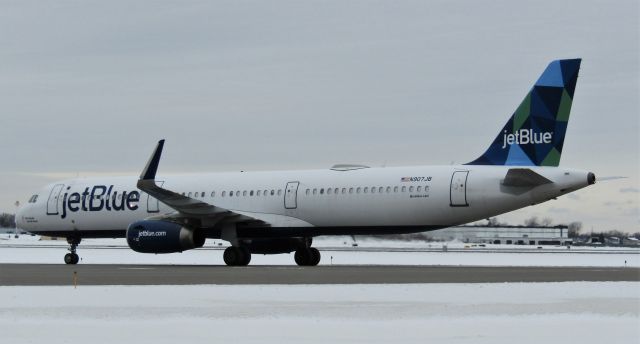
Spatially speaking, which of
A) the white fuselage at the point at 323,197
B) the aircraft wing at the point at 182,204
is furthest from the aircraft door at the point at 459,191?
the aircraft wing at the point at 182,204

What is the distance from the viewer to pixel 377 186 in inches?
1479

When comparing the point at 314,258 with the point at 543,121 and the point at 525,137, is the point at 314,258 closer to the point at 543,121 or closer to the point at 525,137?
the point at 525,137

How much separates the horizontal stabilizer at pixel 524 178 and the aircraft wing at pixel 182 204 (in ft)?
33.4

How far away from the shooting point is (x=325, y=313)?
53.4ft

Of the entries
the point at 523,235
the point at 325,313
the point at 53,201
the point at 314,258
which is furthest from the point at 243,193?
the point at 523,235

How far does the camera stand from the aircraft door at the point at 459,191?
35.4 metres

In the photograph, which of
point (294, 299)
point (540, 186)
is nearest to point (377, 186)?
point (540, 186)

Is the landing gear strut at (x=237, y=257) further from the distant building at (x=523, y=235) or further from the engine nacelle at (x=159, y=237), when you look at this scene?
the distant building at (x=523, y=235)

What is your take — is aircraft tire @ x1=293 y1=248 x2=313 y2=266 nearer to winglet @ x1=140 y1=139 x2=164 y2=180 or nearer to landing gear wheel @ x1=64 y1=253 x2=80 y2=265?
winglet @ x1=140 y1=139 x2=164 y2=180

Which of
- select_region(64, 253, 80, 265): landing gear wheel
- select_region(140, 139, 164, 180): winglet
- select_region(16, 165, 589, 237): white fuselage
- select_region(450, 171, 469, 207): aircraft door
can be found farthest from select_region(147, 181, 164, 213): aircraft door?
select_region(450, 171, 469, 207): aircraft door

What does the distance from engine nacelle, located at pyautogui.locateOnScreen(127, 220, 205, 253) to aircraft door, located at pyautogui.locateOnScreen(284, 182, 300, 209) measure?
389cm

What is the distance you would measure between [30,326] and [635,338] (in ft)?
26.9

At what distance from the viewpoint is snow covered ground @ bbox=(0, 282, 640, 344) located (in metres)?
13.2

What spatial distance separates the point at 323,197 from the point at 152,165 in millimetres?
6512
